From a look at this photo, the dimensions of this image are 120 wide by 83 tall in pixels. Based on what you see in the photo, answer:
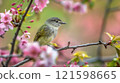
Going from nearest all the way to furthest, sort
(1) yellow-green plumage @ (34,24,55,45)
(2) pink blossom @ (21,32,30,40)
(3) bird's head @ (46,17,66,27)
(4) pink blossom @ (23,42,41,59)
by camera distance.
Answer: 1. (4) pink blossom @ (23,42,41,59)
2. (2) pink blossom @ (21,32,30,40)
3. (1) yellow-green plumage @ (34,24,55,45)
4. (3) bird's head @ (46,17,66,27)

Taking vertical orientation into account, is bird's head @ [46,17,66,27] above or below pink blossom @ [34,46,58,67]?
above

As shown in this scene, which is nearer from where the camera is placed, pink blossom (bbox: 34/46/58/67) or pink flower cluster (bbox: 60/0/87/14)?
pink blossom (bbox: 34/46/58/67)

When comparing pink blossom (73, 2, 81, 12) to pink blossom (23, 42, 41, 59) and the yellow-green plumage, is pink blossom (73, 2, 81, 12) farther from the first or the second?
pink blossom (23, 42, 41, 59)

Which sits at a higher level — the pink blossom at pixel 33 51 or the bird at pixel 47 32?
the bird at pixel 47 32

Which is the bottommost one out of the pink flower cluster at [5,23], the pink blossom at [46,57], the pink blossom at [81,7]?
the pink blossom at [46,57]

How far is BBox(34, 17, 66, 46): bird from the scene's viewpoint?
2.59m

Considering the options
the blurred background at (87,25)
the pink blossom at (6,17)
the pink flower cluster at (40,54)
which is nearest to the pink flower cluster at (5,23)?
the pink blossom at (6,17)

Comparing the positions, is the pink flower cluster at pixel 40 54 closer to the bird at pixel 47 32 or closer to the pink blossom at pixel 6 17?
the pink blossom at pixel 6 17

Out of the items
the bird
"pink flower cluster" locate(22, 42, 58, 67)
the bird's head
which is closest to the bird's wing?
the bird

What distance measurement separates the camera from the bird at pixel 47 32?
8.49 feet

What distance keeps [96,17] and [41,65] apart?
6575 millimetres

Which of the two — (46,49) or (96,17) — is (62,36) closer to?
(96,17)

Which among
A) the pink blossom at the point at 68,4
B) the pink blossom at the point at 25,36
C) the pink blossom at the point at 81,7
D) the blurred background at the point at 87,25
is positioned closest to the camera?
the pink blossom at the point at 25,36

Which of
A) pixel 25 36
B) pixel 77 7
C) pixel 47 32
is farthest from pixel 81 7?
pixel 25 36
